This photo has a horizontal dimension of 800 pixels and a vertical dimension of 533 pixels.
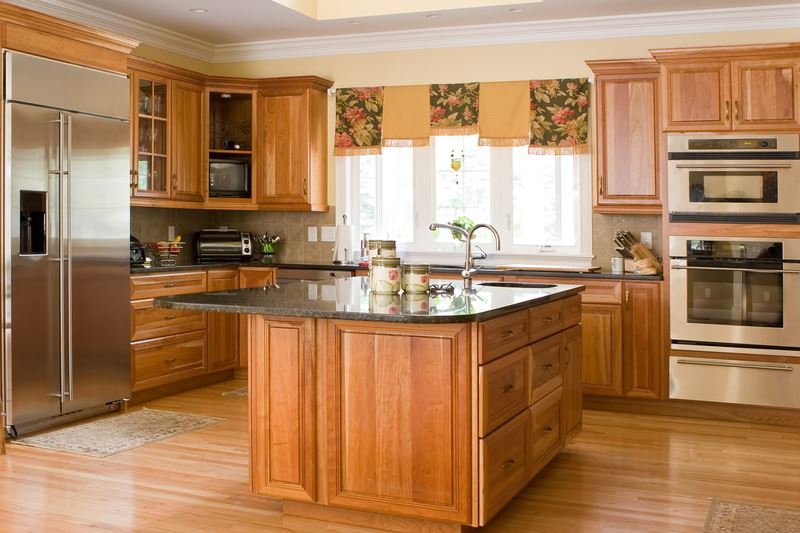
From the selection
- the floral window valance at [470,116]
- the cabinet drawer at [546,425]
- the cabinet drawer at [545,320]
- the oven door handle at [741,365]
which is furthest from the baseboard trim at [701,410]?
the floral window valance at [470,116]

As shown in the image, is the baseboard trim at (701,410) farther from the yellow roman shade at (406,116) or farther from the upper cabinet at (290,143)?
the upper cabinet at (290,143)

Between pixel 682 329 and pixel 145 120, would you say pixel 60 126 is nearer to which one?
pixel 145 120

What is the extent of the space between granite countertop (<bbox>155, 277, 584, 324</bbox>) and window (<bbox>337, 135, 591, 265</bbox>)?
7.13 ft

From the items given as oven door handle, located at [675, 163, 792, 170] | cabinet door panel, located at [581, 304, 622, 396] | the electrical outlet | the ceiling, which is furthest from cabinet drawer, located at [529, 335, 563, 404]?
the ceiling

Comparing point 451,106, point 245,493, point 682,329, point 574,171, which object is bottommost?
point 245,493

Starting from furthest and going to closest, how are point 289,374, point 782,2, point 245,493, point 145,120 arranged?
point 145,120
point 782,2
point 245,493
point 289,374

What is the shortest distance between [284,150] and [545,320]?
3304mm

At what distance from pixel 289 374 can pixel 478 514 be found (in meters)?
0.90

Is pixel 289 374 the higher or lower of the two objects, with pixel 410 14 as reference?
lower

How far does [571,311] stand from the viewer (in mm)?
4430

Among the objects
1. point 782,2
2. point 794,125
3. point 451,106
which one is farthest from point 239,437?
point 782,2

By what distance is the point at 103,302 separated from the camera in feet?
17.0

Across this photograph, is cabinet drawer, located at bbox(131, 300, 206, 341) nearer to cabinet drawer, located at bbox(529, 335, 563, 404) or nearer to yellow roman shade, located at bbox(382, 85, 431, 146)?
yellow roman shade, located at bbox(382, 85, 431, 146)

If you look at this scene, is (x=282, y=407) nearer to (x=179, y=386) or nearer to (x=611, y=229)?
(x=179, y=386)
